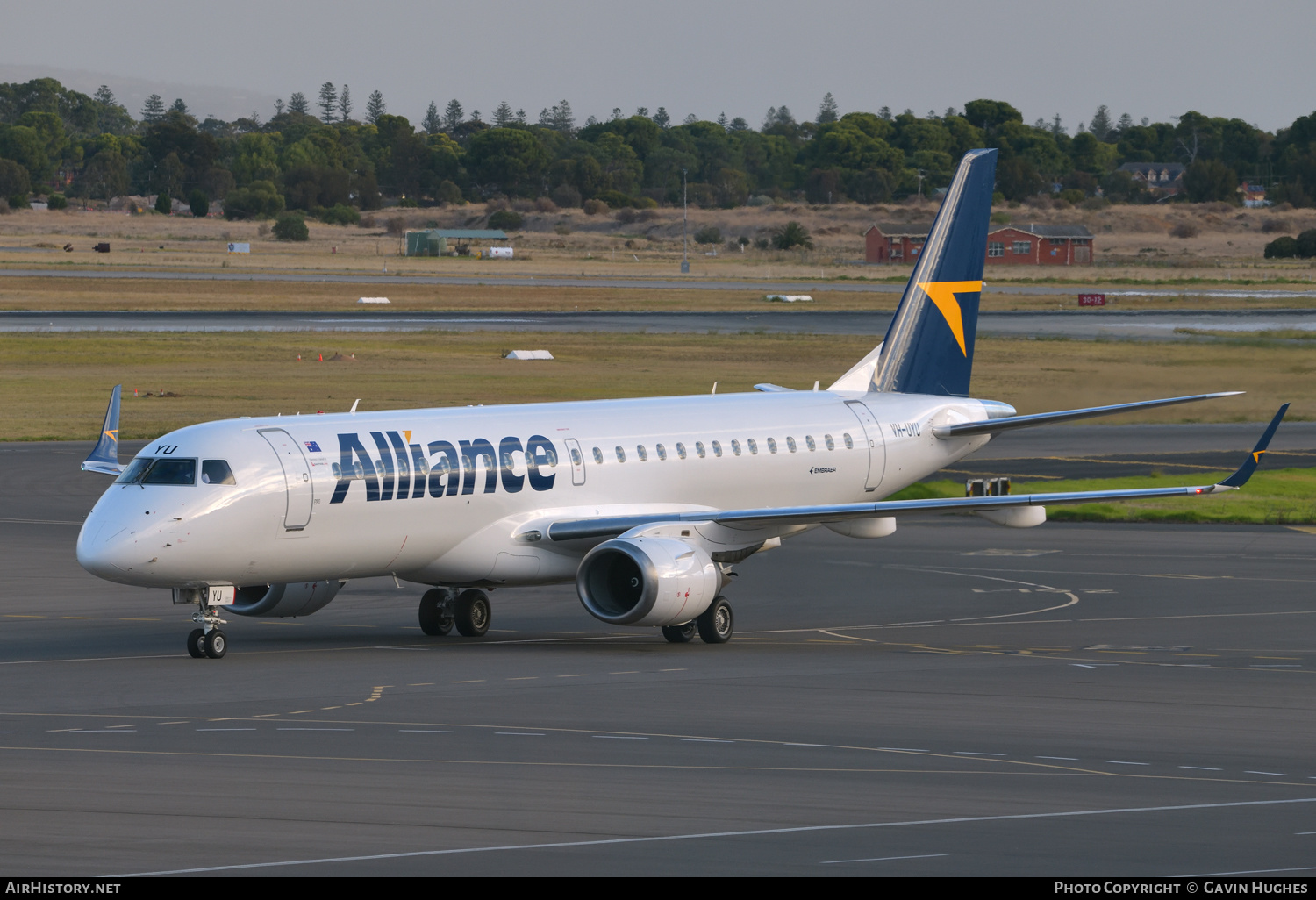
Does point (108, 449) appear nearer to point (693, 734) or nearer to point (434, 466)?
point (434, 466)

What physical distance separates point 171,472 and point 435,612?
620 centimetres

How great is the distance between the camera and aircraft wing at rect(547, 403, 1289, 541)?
96.1 feet

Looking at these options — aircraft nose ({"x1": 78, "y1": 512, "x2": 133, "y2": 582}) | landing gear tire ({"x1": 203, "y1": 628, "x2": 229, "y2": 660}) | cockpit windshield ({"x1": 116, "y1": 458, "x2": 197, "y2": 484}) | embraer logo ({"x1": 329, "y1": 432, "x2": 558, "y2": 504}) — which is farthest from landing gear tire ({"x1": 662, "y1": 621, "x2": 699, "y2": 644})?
aircraft nose ({"x1": 78, "y1": 512, "x2": 133, "y2": 582})

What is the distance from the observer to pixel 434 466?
29.4m

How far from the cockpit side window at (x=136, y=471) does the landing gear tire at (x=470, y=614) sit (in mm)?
6591

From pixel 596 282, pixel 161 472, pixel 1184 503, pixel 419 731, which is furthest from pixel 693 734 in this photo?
pixel 596 282

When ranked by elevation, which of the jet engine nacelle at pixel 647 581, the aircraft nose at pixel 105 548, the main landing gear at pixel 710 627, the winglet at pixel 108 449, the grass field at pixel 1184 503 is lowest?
the grass field at pixel 1184 503

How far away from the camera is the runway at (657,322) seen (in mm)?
104938

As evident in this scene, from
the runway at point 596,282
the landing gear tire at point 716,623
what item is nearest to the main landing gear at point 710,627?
the landing gear tire at point 716,623

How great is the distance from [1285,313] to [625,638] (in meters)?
92.4

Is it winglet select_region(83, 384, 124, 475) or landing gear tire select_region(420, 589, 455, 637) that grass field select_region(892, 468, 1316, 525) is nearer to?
landing gear tire select_region(420, 589, 455, 637)

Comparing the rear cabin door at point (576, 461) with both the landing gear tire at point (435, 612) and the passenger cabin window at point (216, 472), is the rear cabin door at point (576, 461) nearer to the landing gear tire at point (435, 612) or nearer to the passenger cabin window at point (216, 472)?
the landing gear tire at point (435, 612)

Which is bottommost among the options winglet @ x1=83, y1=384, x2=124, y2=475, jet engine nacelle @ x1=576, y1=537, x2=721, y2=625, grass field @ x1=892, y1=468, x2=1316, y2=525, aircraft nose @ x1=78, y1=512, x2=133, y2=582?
grass field @ x1=892, y1=468, x2=1316, y2=525

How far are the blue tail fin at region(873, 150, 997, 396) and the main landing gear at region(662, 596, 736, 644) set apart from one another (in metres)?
9.48
